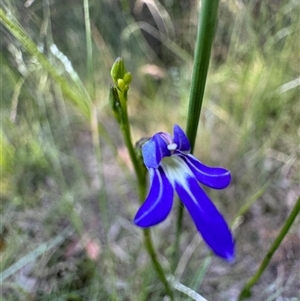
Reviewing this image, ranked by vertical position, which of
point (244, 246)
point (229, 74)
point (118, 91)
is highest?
point (229, 74)

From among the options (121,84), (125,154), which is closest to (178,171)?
(121,84)

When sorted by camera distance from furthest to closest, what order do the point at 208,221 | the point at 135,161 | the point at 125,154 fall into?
the point at 125,154 → the point at 135,161 → the point at 208,221

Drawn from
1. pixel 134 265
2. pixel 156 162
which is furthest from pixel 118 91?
pixel 134 265

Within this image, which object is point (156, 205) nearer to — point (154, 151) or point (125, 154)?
point (154, 151)

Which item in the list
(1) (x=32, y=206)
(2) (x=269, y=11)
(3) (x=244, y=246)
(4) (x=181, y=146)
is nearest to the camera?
(4) (x=181, y=146)

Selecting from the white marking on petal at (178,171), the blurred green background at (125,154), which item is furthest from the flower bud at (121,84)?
the blurred green background at (125,154)

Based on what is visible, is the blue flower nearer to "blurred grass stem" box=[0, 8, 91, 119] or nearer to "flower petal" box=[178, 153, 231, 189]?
"flower petal" box=[178, 153, 231, 189]

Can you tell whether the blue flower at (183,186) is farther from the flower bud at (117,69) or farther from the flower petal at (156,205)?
the flower bud at (117,69)

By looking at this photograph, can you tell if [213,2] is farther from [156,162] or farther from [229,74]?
[229,74]
